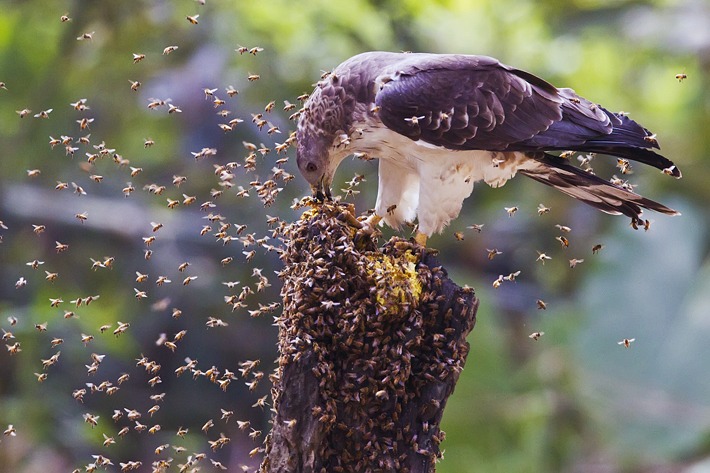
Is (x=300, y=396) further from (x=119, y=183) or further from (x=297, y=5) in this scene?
(x=297, y=5)

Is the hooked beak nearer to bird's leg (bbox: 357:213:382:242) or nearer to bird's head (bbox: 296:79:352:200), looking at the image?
bird's head (bbox: 296:79:352:200)

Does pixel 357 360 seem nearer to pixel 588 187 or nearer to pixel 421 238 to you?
pixel 421 238

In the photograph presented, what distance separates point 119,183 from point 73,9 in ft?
5.44

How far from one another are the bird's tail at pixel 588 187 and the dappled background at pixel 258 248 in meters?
3.53

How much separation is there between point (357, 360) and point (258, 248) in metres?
5.43

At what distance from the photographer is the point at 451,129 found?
10.8 feet

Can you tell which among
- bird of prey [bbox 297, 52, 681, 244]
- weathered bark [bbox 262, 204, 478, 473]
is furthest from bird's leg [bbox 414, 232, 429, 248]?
weathered bark [bbox 262, 204, 478, 473]

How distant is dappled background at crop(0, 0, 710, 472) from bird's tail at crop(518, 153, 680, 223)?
3.53 m

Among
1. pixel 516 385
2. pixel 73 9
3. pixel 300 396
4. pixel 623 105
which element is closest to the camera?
pixel 300 396

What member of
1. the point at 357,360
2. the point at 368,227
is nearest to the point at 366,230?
the point at 368,227

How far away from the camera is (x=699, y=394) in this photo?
22.4 ft

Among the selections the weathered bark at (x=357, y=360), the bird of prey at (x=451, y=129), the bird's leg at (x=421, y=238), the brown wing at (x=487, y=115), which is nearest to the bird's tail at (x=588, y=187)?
the bird of prey at (x=451, y=129)

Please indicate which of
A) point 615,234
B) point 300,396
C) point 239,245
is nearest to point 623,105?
point 615,234

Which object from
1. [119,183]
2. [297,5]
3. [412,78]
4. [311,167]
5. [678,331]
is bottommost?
[311,167]
